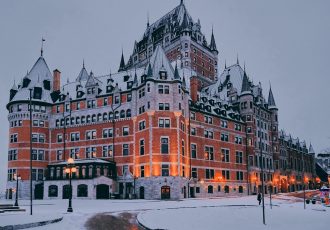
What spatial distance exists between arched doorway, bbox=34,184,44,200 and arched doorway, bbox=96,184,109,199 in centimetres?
1307

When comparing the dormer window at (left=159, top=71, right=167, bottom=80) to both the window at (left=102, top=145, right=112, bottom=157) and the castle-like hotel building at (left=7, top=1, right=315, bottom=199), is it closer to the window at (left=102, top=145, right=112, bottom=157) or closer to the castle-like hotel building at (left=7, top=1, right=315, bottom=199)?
the castle-like hotel building at (left=7, top=1, right=315, bottom=199)

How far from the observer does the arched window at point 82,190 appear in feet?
203

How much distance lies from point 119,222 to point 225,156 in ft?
175

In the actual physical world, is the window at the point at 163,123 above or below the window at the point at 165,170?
above

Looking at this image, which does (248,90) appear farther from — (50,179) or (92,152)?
(50,179)

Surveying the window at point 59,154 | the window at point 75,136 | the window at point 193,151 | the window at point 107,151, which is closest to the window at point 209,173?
the window at point 193,151

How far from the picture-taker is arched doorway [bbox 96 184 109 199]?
6197cm

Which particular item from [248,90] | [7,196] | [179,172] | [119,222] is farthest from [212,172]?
[119,222]

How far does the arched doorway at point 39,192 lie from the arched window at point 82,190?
10328 millimetres

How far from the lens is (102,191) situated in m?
62.6

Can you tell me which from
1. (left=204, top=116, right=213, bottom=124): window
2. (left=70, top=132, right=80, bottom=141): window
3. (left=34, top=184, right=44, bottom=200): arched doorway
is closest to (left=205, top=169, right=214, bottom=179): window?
(left=204, top=116, right=213, bottom=124): window

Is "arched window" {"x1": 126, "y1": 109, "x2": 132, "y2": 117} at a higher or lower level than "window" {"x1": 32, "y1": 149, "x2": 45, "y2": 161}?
higher

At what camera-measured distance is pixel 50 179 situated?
65875 millimetres

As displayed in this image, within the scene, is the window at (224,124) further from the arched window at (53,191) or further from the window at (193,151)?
the arched window at (53,191)
